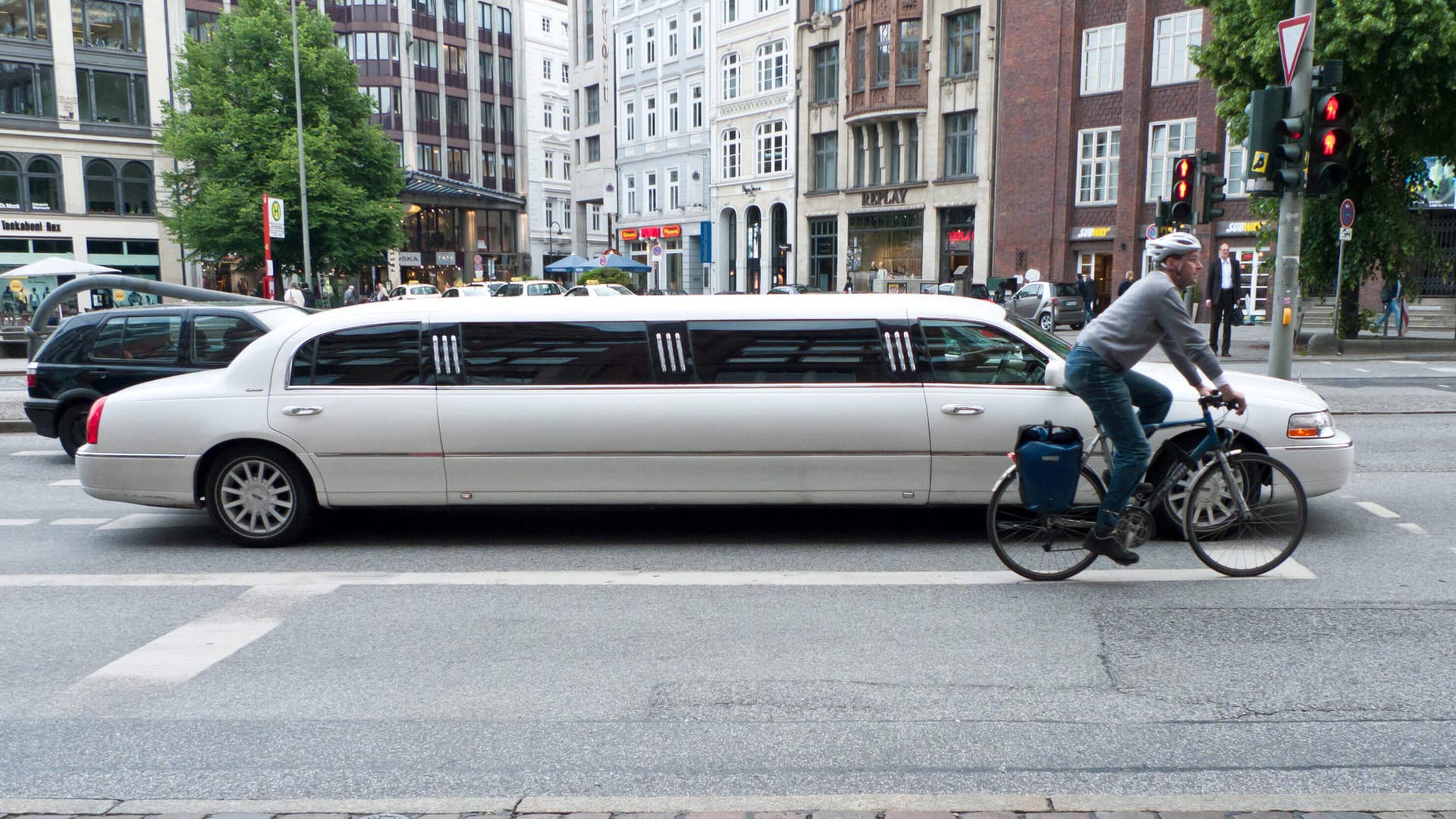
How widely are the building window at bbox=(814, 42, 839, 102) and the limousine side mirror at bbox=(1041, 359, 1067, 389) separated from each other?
1863 inches

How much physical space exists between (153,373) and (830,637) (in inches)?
325

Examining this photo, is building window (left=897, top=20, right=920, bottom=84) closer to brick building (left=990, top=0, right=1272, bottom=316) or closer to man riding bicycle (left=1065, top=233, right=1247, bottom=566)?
brick building (left=990, top=0, right=1272, bottom=316)

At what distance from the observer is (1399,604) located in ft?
18.6

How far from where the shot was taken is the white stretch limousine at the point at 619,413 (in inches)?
273

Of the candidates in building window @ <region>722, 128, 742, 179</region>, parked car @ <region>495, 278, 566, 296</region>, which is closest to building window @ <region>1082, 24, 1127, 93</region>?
building window @ <region>722, 128, 742, 179</region>

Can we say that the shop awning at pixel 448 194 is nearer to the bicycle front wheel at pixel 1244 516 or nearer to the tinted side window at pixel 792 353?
the tinted side window at pixel 792 353

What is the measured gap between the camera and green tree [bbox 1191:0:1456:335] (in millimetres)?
20938

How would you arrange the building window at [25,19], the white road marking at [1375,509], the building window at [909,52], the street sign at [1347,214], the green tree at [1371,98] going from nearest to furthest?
the white road marking at [1375,509], the green tree at [1371,98], the street sign at [1347,214], the building window at [909,52], the building window at [25,19]

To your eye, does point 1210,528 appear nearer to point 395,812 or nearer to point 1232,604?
point 1232,604

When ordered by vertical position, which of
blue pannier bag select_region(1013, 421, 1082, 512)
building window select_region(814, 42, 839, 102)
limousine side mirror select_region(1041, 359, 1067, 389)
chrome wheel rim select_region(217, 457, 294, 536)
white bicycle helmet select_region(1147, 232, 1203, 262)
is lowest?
chrome wheel rim select_region(217, 457, 294, 536)

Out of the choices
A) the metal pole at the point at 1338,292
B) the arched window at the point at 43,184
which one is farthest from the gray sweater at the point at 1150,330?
the arched window at the point at 43,184

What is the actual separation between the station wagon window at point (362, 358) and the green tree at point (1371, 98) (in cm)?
2016

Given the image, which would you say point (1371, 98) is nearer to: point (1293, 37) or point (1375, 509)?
point (1293, 37)

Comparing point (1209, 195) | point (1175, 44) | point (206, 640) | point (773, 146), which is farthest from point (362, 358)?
point (773, 146)
